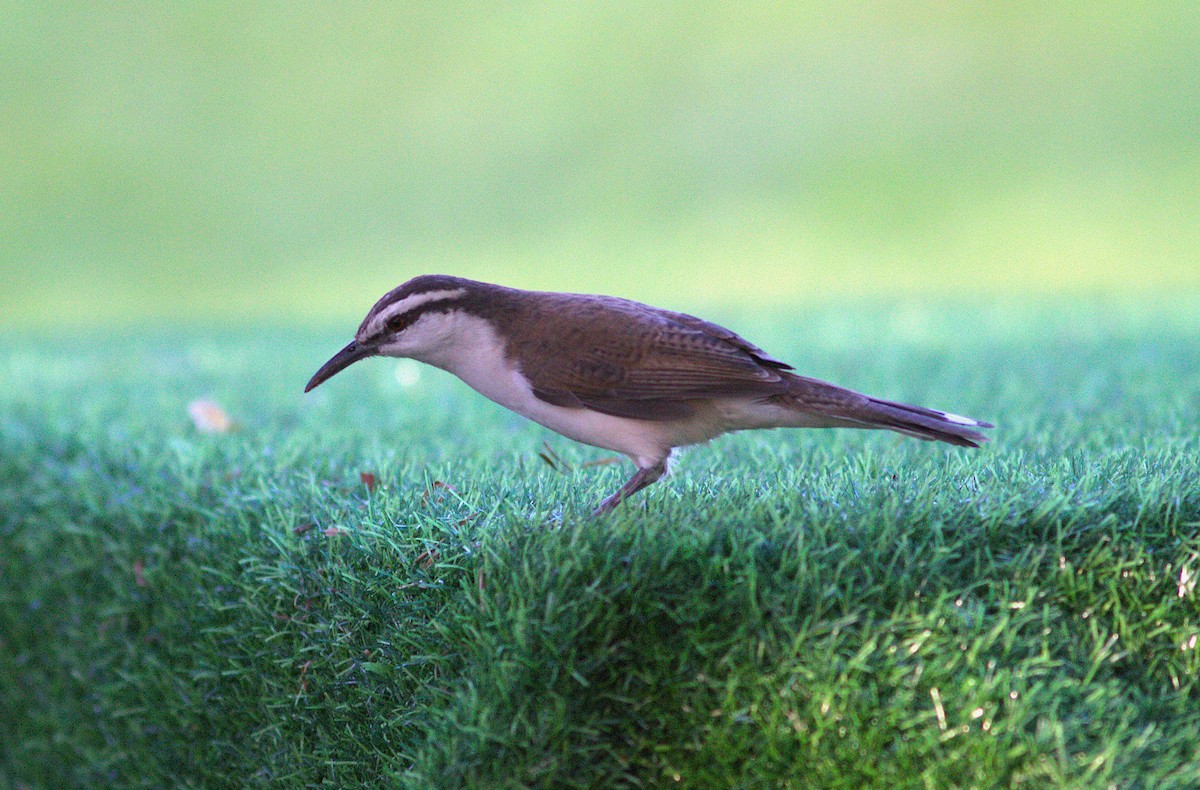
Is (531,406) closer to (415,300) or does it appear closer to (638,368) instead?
(638,368)

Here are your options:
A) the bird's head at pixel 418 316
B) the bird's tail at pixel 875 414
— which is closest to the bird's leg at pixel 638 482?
the bird's tail at pixel 875 414

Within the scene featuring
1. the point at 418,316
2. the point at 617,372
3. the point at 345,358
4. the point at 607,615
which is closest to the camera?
the point at 607,615

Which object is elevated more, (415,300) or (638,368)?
(415,300)

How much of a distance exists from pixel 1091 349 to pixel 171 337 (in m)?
6.81

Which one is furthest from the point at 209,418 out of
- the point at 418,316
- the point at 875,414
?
the point at 875,414

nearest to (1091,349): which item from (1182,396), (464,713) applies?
(1182,396)

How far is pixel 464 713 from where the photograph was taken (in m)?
2.56

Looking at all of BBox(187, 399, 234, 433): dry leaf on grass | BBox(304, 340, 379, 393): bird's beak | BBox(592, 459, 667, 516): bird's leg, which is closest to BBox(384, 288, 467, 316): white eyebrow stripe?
BBox(304, 340, 379, 393): bird's beak

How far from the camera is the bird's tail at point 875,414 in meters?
3.08

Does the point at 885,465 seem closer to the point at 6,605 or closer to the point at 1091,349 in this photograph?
the point at 6,605

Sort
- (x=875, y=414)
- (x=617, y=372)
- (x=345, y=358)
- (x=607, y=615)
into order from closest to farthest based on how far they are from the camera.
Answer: (x=607, y=615) → (x=875, y=414) → (x=617, y=372) → (x=345, y=358)

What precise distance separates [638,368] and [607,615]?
86 cm

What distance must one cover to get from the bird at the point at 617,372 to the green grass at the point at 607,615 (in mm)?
157

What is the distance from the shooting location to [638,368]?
126 inches
